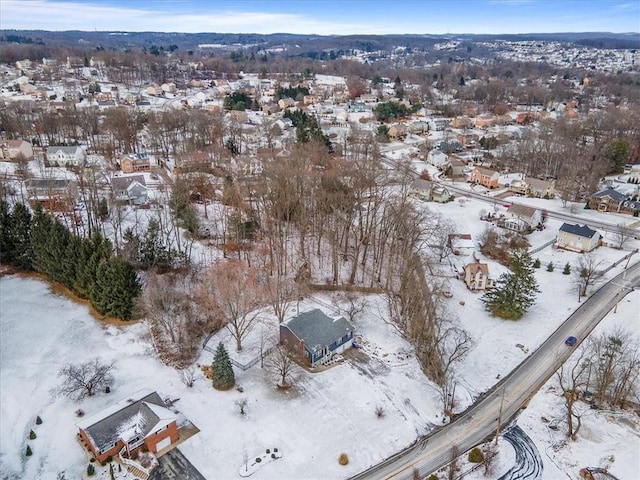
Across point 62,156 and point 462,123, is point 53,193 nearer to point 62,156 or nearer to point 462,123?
point 62,156

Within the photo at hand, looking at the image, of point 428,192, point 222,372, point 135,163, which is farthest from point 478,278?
point 135,163

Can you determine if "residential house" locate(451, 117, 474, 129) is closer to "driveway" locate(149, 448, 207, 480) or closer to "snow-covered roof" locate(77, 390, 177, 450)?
"snow-covered roof" locate(77, 390, 177, 450)

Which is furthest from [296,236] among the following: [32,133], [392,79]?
[392,79]

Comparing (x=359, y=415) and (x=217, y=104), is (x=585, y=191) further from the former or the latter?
(x=217, y=104)

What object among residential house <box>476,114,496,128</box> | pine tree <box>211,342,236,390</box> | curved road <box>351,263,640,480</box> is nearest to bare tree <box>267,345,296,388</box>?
pine tree <box>211,342,236,390</box>

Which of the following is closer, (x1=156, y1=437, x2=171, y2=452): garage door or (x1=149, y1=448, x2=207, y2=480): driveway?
(x1=149, y1=448, x2=207, y2=480): driveway
